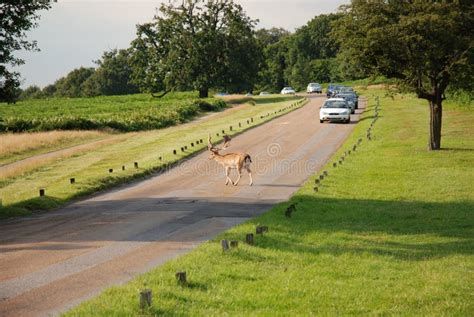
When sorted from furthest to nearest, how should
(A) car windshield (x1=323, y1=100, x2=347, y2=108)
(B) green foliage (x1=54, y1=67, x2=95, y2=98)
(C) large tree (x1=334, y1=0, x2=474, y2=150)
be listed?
(B) green foliage (x1=54, y1=67, x2=95, y2=98)
(A) car windshield (x1=323, y1=100, x2=347, y2=108)
(C) large tree (x1=334, y1=0, x2=474, y2=150)

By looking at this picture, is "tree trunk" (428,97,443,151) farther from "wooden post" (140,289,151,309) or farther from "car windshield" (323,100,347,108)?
"wooden post" (140,289,151,309)

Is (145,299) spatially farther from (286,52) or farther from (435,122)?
(286,52)

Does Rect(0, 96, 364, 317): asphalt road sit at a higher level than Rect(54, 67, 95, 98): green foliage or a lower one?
lower

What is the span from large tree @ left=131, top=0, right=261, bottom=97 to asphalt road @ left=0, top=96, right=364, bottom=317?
50.4 metres

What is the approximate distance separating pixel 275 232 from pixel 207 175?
1279cm

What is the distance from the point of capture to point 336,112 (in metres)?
Answer: 46.4

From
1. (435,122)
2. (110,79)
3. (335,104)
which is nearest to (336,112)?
(335,104)

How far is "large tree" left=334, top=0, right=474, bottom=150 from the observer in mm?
26516

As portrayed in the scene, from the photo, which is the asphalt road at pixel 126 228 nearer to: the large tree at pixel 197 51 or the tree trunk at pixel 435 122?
the tree trunk at pixel 435 122

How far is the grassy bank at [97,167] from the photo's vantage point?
72.4 feet

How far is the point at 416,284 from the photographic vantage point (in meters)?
9.92

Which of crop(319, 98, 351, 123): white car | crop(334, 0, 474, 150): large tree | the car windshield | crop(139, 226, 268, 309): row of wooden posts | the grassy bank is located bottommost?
the grassy bank

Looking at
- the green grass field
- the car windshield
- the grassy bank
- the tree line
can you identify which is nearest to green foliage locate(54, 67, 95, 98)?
the tree line

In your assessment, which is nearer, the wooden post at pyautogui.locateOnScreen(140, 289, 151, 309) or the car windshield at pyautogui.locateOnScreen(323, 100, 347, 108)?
the wooden post at pyautogui.locateOnScreen(140, 289, 151, 309)
